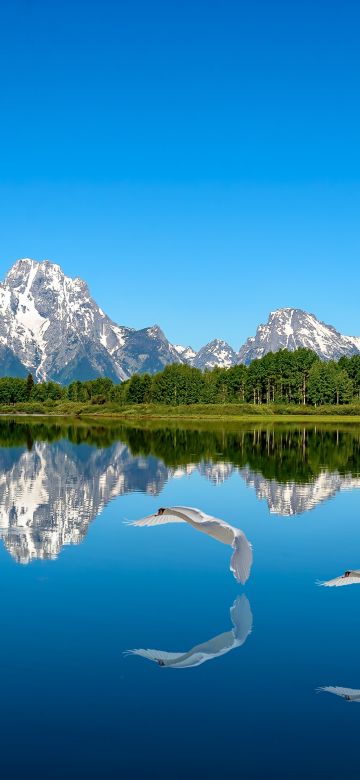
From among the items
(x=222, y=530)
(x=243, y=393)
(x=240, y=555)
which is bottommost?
(x=240, y=555)

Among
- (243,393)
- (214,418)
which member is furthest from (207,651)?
(243,393)

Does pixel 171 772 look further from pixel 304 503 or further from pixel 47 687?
pixel 304 503

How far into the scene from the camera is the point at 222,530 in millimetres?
16781

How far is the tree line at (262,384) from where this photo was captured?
544 ft

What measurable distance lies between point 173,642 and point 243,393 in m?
165

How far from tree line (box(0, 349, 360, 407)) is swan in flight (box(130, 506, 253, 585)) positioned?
5849 inches

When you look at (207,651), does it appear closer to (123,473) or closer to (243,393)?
(123,473)

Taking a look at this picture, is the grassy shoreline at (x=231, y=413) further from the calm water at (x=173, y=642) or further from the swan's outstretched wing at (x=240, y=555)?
the swan's outstretched wing at (x=240, y=555)

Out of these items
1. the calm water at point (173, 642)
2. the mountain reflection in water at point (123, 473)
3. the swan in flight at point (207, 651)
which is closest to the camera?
the calm water at point (173, 642)

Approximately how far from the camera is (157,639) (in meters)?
14.4

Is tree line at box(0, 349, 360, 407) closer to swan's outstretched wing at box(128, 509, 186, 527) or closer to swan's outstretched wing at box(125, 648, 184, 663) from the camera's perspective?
swan's outstretched wing at box(128, 509, 186, 527)

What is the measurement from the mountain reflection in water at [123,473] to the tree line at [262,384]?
90.9 m

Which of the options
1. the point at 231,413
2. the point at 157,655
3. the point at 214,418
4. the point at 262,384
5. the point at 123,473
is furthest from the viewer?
the point at 262,384

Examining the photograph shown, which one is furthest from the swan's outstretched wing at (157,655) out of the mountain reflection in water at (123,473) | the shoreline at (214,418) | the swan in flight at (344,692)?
the shoreline at (214,418)
